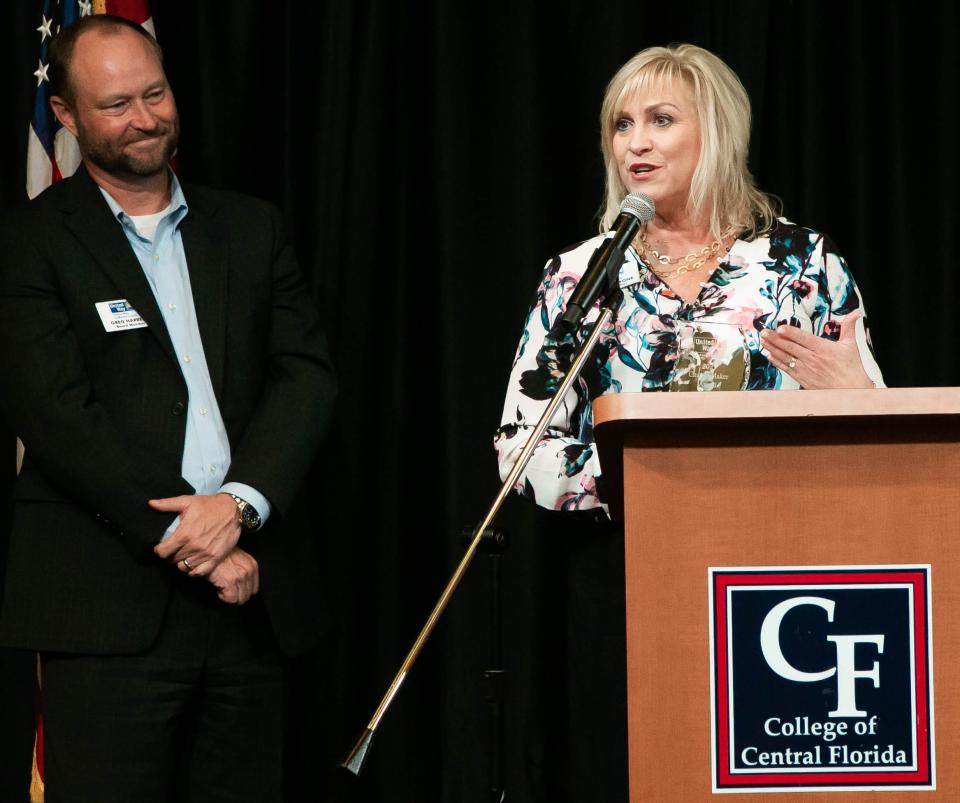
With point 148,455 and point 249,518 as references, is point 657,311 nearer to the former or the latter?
point 249,518

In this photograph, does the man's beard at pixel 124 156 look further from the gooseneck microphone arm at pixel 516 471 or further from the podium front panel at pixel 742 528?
the podium front panel at pixel 742 528

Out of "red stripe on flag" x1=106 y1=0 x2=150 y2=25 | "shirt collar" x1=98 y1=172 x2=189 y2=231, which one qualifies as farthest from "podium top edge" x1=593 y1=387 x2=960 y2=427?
"red stripe on flag" x1=106 y1=0 x2=150 y2=25

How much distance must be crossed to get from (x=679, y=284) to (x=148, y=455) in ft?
3.48

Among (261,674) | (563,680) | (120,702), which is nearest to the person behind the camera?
(120,702)

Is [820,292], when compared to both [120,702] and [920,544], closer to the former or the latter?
[920,544]

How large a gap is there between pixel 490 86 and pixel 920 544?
2.26 metres

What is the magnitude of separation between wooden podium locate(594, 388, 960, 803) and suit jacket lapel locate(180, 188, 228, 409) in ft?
4.00

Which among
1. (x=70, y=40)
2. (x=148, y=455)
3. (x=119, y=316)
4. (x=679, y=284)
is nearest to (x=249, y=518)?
(x=148, y=455)

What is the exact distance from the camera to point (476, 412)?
3363mm

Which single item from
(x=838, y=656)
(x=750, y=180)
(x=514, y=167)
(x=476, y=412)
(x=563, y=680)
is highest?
(x=514, y=167)

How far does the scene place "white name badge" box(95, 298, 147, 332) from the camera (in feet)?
7.91

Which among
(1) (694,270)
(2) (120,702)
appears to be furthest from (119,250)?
(1) (694,270)

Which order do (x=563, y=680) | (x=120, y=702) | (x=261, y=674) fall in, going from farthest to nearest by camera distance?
(x=563, y=680)
(x=261, y=674)
(x=120, y=702)

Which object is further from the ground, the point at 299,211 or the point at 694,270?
the point at 299,211
